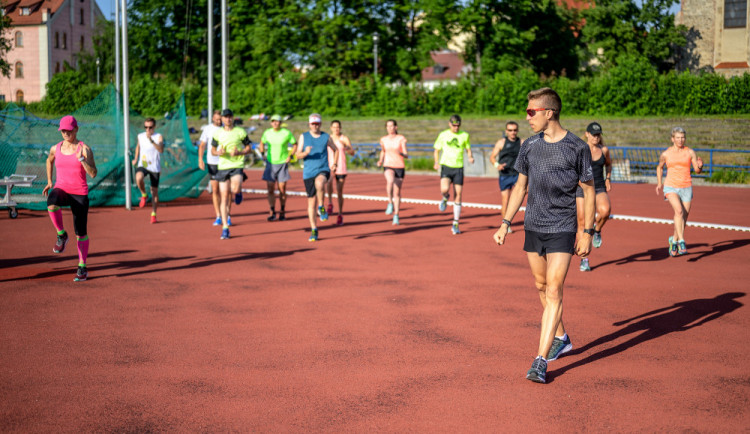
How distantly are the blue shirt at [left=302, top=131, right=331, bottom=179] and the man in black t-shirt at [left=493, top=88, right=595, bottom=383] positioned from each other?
801cm

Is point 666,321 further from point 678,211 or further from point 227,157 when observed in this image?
point 227,157

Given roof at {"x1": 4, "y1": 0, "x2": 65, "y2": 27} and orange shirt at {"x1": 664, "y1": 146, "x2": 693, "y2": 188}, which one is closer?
orange shirt at {"x1": 664, "y1": 146, "x2": 693, "y2": 188}

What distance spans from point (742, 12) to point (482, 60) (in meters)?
17.0

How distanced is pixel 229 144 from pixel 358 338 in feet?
24.5

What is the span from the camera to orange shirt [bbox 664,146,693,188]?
1196cm

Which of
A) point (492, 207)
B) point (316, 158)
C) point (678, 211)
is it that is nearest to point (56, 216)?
point (316, 158)

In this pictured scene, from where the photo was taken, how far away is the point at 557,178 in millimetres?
5949

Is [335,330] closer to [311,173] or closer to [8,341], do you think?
[8,341]

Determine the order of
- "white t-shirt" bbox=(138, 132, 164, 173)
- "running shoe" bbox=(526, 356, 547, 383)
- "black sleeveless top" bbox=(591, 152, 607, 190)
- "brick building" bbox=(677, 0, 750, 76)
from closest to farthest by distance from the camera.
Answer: "running shoe" bbox=(526, 356, 547, 383)
"black sleeveless top" bbox=(591, 152, 607, 190)
"white t-shirt" bbox=(138, 132, 164, 173)
"brick building" bbox=(677, 0, 750, 76)

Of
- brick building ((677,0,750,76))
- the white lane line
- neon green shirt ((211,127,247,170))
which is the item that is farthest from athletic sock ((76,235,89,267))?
brick building ((677,0,750,76))

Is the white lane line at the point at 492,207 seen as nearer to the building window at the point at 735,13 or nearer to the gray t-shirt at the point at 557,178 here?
the gray t-shirt at the point at 557,178

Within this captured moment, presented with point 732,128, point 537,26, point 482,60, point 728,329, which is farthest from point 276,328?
point 537,26

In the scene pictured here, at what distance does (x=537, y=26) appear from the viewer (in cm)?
5309

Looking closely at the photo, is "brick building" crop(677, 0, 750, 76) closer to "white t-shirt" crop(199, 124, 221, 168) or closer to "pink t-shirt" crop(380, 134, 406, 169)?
"pink t-shirt" crop(380, 134, 406, 169)
